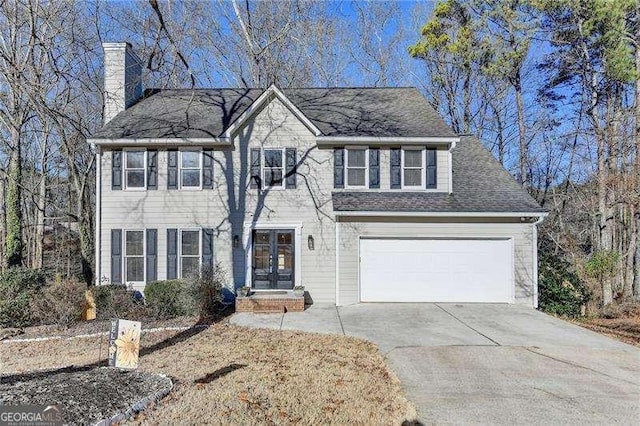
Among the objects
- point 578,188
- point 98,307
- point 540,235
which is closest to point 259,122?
point 98,307

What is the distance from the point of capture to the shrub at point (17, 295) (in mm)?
10648

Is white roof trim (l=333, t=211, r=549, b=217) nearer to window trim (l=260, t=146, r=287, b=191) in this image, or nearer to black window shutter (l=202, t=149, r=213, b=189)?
window trim (l=260, t=146, r=287, b=191)

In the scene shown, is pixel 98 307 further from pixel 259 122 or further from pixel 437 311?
pixel 437 311

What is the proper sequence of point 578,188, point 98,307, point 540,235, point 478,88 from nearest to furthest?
point 98,307 < point 540,235 < point 578,188 < point 478,88

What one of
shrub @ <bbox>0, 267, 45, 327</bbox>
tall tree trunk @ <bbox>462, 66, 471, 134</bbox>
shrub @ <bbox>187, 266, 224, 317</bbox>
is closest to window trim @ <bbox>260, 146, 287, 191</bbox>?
shrub @ <bbox>187, 266, 224, 317</bbox>

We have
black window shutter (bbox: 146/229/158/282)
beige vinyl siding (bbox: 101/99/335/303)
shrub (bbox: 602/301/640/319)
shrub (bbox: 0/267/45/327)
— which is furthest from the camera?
shrub (bbox: 602/301/640/319)

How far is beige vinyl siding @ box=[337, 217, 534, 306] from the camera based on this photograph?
1241cm

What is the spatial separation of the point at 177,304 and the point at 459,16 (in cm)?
2059

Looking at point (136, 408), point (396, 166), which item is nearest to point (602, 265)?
point (396, 166)

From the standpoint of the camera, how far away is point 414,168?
43.6 ft

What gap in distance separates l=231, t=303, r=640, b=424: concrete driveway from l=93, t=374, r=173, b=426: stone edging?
326cm

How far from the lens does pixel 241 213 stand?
12914mm

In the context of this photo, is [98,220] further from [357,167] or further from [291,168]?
[357,167]

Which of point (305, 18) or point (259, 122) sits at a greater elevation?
point (305, 18)
